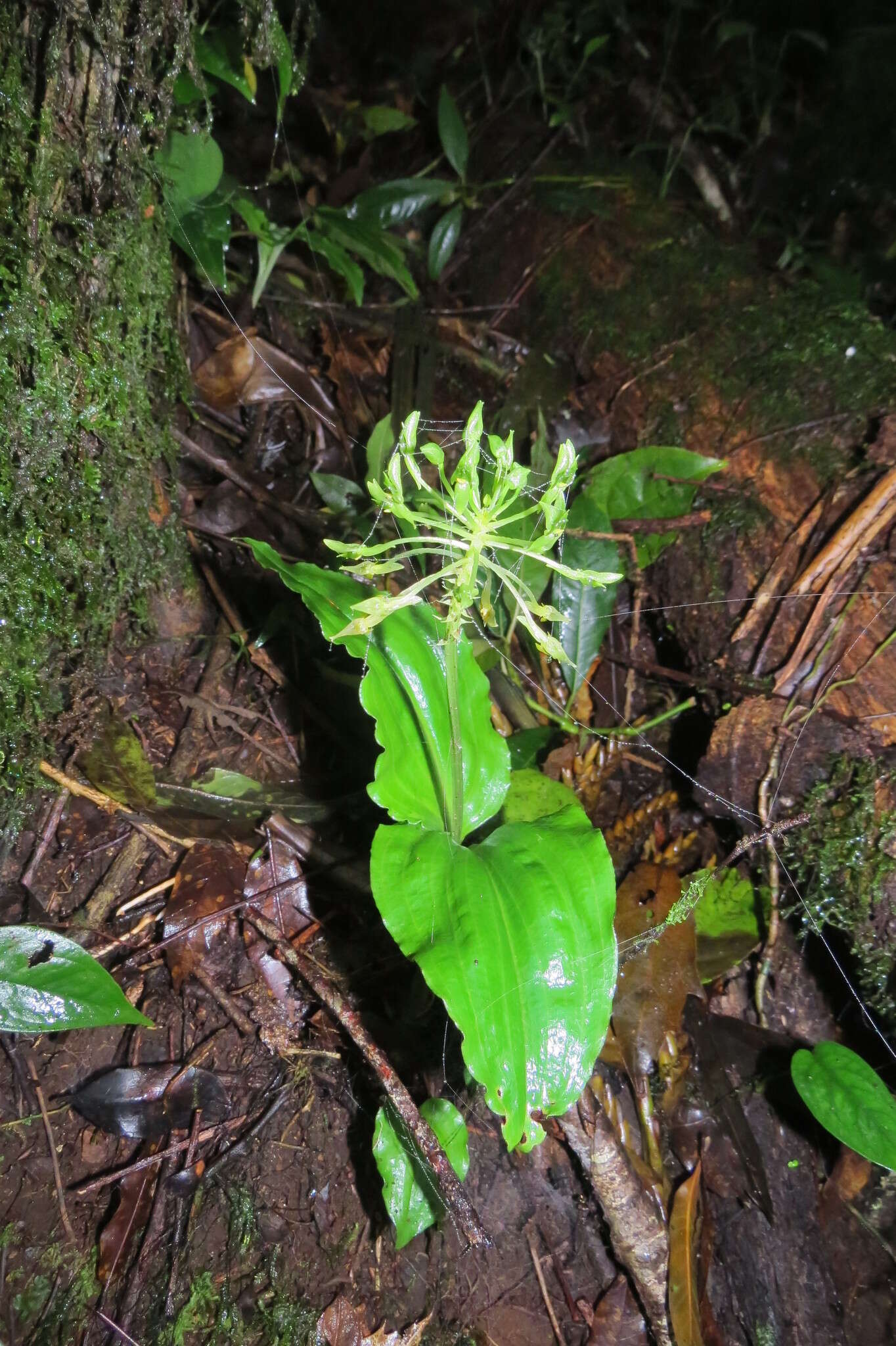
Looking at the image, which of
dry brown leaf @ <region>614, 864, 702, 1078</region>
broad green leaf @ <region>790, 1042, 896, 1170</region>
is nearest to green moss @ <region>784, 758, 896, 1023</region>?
broad green leaf @ <region>790, 1042, 896, 1170</region>

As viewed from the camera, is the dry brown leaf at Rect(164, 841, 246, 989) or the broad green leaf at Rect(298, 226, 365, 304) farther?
the broad green leaf at Rect(298, 226, 365, 304)

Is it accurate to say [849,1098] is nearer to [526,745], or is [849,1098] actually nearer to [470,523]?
[526,745]

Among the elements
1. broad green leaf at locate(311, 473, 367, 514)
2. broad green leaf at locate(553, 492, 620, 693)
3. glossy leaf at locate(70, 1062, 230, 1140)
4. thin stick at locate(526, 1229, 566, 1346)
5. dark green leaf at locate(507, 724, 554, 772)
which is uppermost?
broad green leaf at locate(311, 473, 367, 514)

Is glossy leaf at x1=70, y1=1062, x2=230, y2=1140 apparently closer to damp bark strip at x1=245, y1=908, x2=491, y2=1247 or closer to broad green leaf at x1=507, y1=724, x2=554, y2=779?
damp bark strip at x1=245, y1=908, x2=491, y2=1247

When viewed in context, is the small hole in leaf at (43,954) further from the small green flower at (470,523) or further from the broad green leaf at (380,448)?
the broad green leaf at (380,448)

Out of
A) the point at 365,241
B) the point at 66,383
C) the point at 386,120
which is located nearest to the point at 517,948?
the point at 66,383

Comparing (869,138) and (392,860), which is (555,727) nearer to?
(392,860)

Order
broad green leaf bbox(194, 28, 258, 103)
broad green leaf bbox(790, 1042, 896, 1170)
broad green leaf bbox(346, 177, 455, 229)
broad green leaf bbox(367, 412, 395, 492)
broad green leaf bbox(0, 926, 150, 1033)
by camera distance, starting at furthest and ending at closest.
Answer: broad green leaf bbox(346, 177, 455, 229) < broad green leaf bbox(367, 412, 395, 492) < broad green leaf bbox(194, 28, 258, 103) < broad green leaf bbox(790, 1042, 896, 1170) < broad green leaf bbox(0, 926, 150, 1033)
